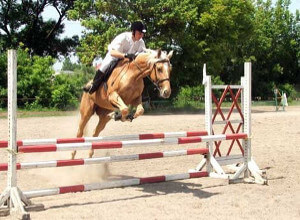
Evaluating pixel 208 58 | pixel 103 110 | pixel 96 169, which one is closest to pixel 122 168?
pixel 96 169

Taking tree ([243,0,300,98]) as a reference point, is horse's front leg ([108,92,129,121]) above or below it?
below

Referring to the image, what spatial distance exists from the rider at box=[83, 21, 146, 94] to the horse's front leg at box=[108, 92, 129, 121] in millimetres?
611

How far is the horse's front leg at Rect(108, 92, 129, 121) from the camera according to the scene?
684 centimetres

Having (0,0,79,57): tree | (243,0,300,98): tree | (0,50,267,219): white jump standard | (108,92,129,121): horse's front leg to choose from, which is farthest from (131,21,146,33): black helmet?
(243,0,300,98): tree

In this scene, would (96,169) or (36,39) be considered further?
(36,39)

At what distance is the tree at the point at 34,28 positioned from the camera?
3491 cm

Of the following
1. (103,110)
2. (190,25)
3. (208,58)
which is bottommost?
(103,110)

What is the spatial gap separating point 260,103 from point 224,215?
35729 millimetres

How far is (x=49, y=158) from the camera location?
9.51 metres

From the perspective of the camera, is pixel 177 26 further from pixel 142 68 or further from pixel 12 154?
pixel 12 154

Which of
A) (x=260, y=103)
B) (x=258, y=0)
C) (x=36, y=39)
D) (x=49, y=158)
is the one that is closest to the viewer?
(x=49, y=158)

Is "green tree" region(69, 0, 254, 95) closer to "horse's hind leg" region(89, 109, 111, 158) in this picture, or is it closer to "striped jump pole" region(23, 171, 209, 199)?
"horse's hind leg" region(89, 109, 111, 158)

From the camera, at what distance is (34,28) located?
36406 millimetres

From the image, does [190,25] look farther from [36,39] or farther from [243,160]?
[243,160]
